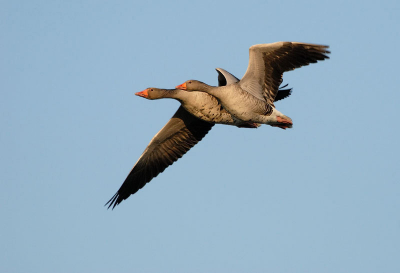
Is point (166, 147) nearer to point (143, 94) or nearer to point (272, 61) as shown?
point (143, 94)

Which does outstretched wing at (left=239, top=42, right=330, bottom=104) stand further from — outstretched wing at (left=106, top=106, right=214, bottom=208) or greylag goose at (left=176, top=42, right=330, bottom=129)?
outstretched wing at (left=106, top=106, right=214, bottom=208)

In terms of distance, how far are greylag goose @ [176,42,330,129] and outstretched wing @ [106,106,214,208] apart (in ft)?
8.06

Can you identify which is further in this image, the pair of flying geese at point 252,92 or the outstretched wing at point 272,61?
the outstretched wing at point 272,61

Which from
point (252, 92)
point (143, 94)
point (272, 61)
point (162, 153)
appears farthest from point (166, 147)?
point (272, 61)

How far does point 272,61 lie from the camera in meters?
15.8

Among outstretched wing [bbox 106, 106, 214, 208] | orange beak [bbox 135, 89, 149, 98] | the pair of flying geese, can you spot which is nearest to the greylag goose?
the pair of flying geese

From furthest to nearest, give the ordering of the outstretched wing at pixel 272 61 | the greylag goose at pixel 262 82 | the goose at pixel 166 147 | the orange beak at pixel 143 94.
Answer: the goose at pixel 166 147 → the orange beak at pixel 143 94 → the outstretched wing at pixel 272 61 → the greylag goose at pixel 262 82

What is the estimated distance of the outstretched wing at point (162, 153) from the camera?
17859 millimetres

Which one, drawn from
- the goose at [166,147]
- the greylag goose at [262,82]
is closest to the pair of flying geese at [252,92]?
the greylag goose at [262,82]

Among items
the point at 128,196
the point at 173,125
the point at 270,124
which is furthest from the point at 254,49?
the point at 128,196

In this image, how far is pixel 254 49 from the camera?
15430 mm

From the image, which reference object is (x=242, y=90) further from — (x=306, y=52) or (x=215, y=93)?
(x=306, y=52)

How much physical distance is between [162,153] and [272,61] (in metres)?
4.24

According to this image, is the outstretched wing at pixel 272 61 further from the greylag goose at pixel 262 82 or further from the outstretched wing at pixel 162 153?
the outstretched wing at pixel 162 153
